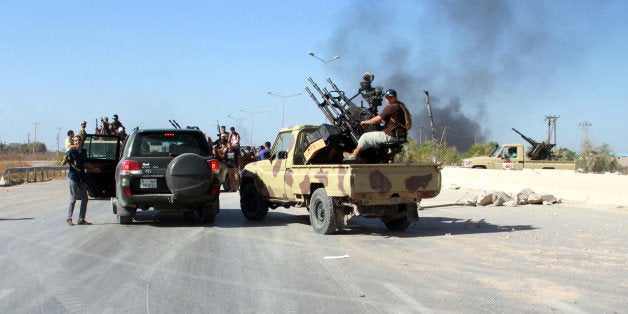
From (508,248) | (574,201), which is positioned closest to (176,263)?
(508,248)

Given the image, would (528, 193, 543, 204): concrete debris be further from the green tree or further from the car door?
the green tree

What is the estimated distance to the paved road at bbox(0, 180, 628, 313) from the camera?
5.74 metres

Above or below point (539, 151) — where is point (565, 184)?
below

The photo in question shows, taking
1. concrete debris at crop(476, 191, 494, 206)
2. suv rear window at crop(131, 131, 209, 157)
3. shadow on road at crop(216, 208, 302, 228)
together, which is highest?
suv rear window at crop(131, 131, 209, 157)

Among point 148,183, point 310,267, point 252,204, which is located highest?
point 148,183

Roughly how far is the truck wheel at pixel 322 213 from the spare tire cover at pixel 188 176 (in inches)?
79.7

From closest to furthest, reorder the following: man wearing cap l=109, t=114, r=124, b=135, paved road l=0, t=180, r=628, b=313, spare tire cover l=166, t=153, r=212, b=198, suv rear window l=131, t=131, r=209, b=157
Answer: paved road l=0, t=180, r=628, b=313 < spare tire cover l=166, t=153, r=212, b=198 < suv rear window l=131, t=131, r=209, b=157 < man wearing cap l=109, t=114, r=124, b=135

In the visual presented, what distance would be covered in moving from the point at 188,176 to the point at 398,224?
387cm

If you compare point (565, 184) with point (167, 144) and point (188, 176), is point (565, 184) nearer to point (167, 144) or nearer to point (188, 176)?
point (188, 176)

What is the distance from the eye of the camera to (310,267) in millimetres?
7512

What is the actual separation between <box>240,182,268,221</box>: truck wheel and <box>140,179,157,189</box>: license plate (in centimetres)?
245

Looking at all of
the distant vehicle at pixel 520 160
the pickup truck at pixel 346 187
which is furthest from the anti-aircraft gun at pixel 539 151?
the pickup truck at pixel 346 187

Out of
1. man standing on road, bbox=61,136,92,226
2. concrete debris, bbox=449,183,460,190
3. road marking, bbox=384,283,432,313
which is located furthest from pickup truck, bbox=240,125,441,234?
concrete debris, bbox=449,183,460,190

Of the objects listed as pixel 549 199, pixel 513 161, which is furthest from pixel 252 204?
pixel 513 161
